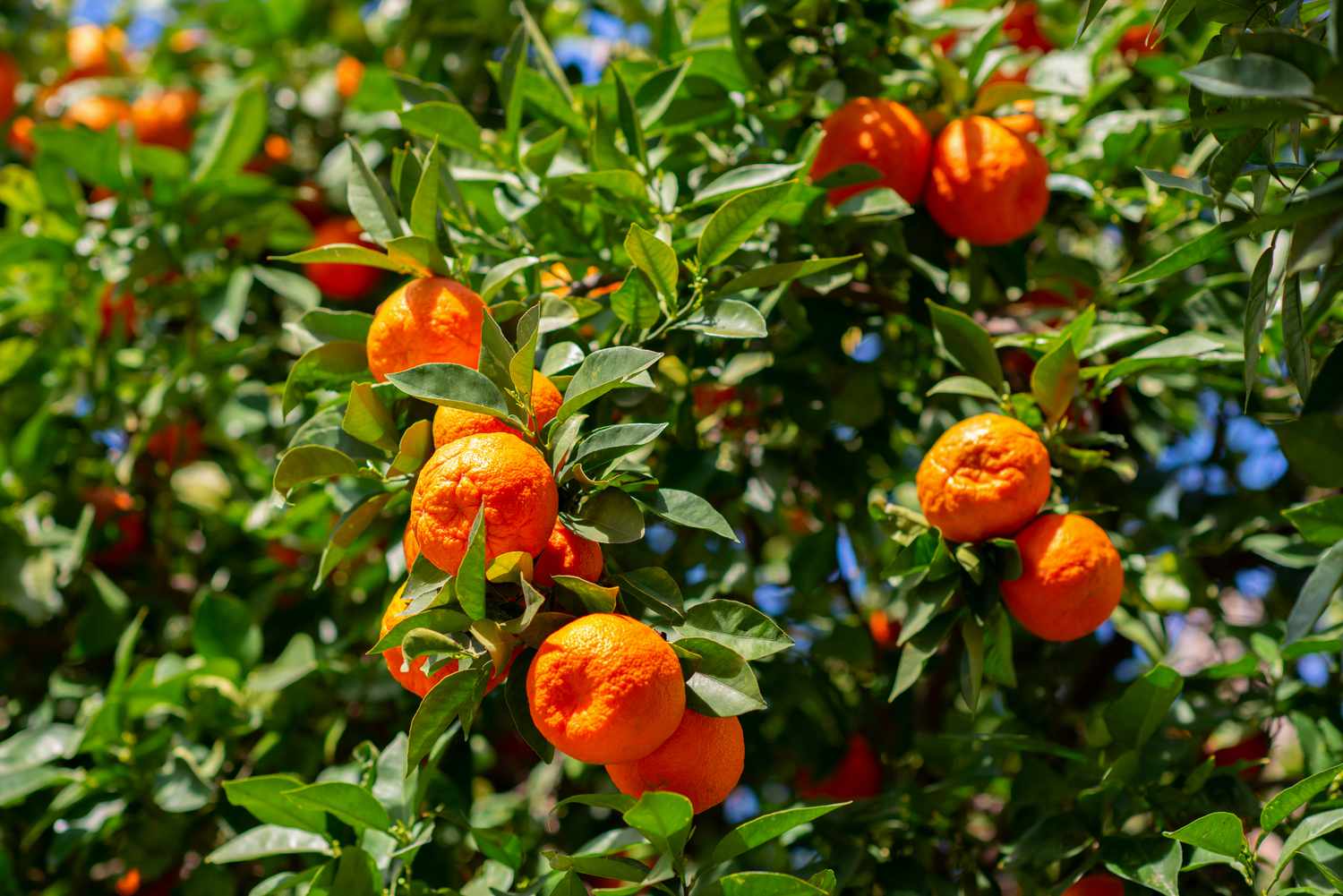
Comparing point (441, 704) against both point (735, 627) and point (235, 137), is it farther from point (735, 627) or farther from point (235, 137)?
point (235, 137)

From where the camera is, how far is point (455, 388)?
1008 mm

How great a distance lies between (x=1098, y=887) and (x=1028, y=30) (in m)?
1.66

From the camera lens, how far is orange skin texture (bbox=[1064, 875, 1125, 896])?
1248 millimetres

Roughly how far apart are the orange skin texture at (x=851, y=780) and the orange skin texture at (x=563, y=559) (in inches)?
34.2

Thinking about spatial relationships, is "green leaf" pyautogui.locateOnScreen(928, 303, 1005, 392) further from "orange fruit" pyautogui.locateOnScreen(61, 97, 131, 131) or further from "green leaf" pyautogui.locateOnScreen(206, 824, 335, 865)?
"orange fruit" pyautogui.locateOnScreen(61, 97, 131, 131)

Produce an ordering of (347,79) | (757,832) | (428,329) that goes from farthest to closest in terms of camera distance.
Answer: (347,79), (428,329), (757,832)

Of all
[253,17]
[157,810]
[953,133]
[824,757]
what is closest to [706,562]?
[824,757]

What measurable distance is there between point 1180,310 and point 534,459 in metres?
1.10

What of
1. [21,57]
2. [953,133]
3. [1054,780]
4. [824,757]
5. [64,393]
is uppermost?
[953,133]

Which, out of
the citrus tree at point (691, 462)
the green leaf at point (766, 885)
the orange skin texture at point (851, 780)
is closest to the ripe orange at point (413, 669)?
the citrus tree at point (691, 462)

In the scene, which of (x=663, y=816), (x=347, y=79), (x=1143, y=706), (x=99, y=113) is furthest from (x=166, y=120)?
(x=1143, y=706)

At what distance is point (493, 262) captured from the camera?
1444 mm

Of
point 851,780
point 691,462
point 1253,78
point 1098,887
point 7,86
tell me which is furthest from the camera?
point 7,86

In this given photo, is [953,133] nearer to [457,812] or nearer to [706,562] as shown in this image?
[706,562]
